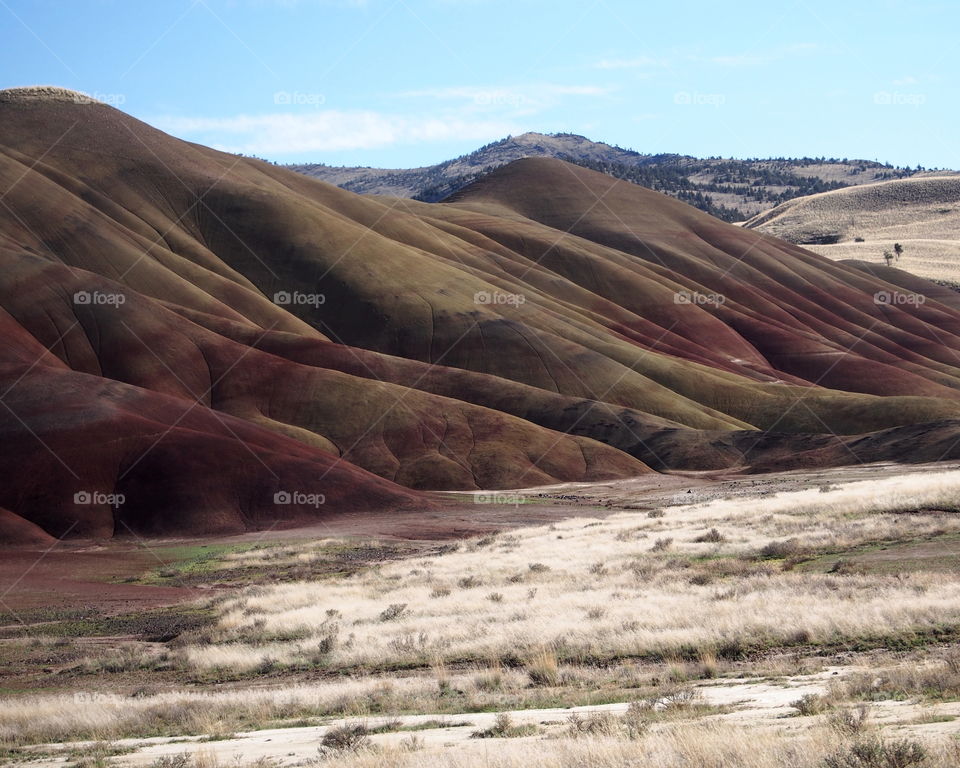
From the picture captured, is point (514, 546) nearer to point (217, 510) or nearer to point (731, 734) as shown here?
point (217, 510)

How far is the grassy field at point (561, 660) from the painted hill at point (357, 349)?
23.9m

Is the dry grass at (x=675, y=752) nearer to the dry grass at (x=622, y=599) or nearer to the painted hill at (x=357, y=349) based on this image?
the dry grass at (x=622, y=599)

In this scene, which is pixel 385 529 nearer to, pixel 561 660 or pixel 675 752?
pixel 561 660

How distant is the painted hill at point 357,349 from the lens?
59.7 metres

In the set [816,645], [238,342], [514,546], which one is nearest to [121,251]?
[238,342]

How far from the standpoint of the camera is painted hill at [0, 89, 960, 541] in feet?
196

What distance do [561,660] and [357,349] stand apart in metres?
74.9

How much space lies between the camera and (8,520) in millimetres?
50844

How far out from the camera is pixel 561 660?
63.7 ft

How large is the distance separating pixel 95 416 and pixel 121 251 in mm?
45846

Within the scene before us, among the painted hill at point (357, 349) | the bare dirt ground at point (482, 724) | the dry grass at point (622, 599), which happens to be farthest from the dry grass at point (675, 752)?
the painted hill at point (357, 349)

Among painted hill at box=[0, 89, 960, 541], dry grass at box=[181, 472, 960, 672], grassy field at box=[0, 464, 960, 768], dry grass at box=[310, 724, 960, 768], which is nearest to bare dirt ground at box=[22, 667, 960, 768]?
grassy field at box=[0, 464, 960, 768]

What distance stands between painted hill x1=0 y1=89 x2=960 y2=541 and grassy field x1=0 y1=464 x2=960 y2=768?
23884 millimetres

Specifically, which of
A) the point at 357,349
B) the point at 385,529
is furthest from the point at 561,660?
the point at 357,349
